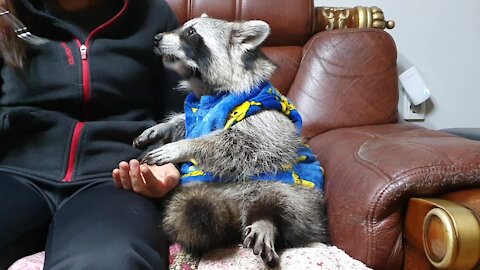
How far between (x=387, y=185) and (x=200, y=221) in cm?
43

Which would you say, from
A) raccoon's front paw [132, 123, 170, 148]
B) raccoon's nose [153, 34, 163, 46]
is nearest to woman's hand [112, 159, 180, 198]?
raccoon's front paw [132, 123, 170, 148]

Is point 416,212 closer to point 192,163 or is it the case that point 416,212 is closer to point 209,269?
point 209,269

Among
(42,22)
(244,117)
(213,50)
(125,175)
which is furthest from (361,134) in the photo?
(42,22)

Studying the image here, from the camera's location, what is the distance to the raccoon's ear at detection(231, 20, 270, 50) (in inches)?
55.7

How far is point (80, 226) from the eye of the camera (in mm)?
990

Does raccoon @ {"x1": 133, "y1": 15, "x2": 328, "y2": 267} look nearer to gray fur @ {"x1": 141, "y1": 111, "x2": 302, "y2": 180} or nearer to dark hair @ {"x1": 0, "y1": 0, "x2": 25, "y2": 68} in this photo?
gray fur @ {"x1": 141, "y1": 111, "x2": 302, "y2": 180}

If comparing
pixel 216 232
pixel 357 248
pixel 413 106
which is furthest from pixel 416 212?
pixel 413 106

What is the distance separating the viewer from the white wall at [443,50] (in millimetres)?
2139

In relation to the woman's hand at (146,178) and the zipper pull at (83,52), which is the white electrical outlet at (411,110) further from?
the zipper pull at (83,52)

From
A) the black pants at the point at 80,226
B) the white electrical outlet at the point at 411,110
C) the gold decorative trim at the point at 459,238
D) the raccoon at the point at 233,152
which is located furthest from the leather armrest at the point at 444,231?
the white electrical outlet at the point at 411,110

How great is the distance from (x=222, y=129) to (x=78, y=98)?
39 cm

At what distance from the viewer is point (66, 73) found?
123 centimetres

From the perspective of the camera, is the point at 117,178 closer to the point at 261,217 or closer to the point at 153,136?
the point at 153,136

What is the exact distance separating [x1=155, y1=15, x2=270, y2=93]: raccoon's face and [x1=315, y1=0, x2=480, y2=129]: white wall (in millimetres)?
871
